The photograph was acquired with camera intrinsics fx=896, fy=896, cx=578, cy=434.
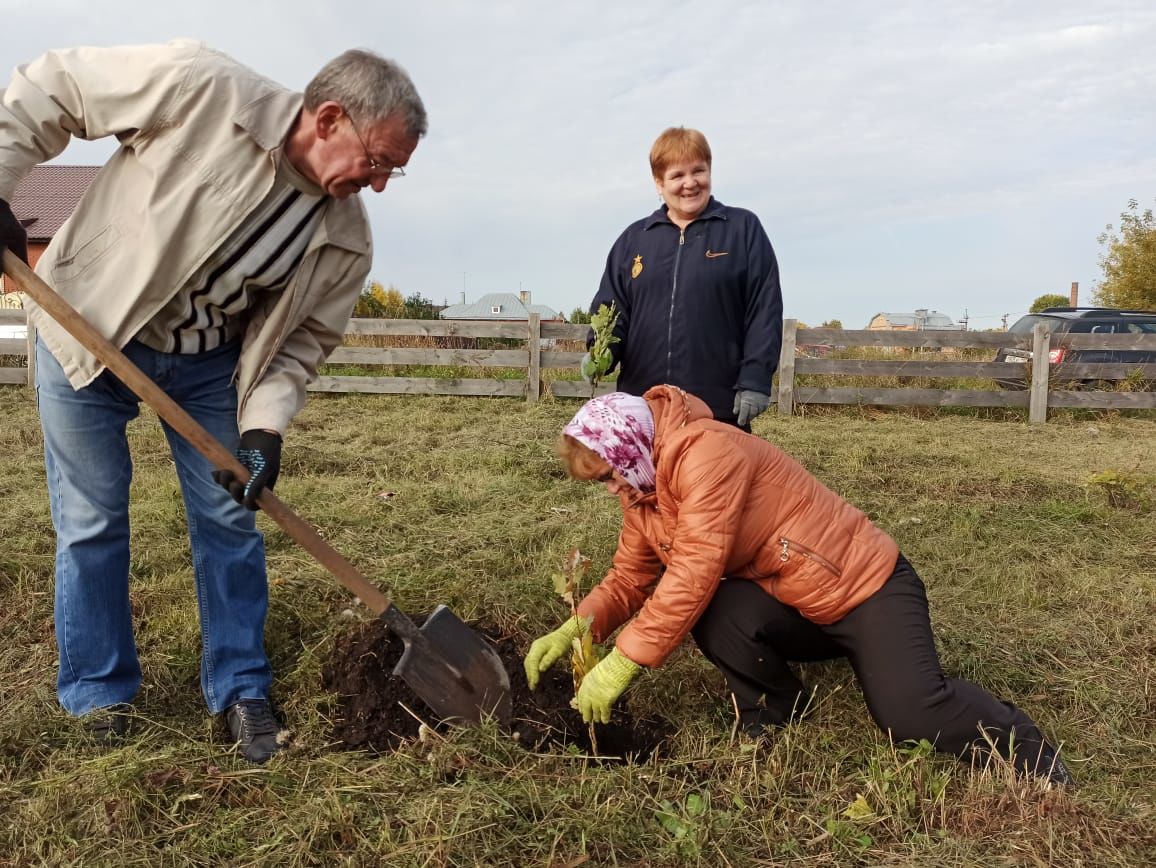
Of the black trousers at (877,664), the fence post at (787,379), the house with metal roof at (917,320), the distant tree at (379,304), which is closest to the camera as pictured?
the black trousers at (877,664)

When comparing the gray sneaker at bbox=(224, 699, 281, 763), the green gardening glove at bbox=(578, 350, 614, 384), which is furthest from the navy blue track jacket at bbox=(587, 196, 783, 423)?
the gray sneaker at bbox=(224, 699, 281, 763)

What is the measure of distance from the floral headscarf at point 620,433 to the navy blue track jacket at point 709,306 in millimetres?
903

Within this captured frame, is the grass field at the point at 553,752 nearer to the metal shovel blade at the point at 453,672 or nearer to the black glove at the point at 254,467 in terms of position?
the metal shovel blade at the point at 453,672

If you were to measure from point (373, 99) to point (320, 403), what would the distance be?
8174mm

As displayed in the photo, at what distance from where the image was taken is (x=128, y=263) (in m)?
2.27

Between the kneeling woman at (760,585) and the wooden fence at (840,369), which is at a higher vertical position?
the wooden fence at (840,369)

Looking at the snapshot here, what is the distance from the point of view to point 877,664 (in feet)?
7.68

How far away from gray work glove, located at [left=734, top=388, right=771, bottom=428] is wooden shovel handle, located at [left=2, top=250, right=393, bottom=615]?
1429 mm

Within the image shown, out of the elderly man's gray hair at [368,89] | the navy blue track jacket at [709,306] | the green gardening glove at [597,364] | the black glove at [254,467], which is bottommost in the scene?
the black glove at [254,467]

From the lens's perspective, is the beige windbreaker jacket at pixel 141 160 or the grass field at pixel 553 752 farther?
the beige windbreaker jacket at pixel 141 160

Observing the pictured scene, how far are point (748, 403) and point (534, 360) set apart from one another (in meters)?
7.26

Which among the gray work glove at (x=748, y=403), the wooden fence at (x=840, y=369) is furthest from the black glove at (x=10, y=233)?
the wooden fence at (x=840, y=369)

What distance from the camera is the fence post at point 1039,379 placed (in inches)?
401

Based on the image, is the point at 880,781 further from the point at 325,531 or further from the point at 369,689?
the point at 325,531
